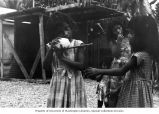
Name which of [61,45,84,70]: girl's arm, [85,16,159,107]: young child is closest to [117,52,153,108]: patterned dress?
[85,16,159,107]: young child

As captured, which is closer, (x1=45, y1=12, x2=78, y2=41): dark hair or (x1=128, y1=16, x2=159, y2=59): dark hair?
(x1=128, y1=16, x2=159, y2=59): dark hair

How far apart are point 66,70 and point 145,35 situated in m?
0.78

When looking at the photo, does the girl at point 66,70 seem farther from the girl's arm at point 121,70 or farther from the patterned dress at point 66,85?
the girl's arm at point 121,70

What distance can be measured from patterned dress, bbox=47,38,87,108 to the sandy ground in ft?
8.52

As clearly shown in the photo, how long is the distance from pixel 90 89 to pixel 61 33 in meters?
5.02

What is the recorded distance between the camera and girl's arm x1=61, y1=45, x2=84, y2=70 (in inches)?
105

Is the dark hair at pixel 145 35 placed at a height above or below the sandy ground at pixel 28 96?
above

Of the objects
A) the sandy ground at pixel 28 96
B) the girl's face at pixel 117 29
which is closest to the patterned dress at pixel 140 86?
the girl's face at pixel 117 29

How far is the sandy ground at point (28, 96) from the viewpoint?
547cm

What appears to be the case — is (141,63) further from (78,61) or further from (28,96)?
(28,96)

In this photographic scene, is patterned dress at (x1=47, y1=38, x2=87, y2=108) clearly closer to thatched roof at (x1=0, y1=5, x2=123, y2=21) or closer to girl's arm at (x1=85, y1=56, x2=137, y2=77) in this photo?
girl's arm at (x1=85, y1=56, x2=137, y2=77)

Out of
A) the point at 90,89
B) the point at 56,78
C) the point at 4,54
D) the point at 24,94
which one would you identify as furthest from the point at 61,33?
the point at 4,54

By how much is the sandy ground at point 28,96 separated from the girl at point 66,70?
2.60 m

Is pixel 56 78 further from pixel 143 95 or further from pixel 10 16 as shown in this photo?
pixel 10 16
